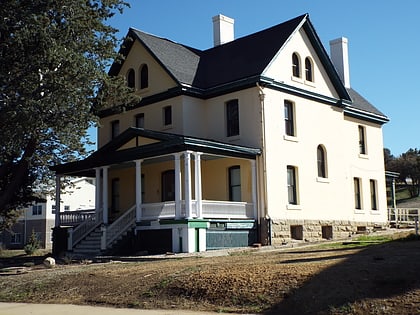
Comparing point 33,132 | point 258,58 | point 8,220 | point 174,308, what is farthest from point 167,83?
point 174,308

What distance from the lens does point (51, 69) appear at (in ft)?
78.4

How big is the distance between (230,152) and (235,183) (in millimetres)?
2765

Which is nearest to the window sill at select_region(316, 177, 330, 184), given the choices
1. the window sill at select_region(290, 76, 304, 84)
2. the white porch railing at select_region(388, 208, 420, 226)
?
the window sill at select_region(290, 76, 304, 84)

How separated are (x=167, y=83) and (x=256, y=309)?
20026 millimetres

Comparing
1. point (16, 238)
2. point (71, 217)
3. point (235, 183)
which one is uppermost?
point (235, 183)

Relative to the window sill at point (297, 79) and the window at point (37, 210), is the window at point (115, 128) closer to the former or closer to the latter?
the window sill at point (297, 79)

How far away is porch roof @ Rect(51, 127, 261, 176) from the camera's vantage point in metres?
23.4

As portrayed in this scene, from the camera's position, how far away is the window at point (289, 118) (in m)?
28.3

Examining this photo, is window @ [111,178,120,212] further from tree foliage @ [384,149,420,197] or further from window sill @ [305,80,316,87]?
tree foliage @ [384,149,420,197]

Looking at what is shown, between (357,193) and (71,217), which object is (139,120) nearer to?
(71,217)

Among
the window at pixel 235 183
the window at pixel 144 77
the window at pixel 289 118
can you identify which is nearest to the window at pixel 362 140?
the window at pixel 289 118

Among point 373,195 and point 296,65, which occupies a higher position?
point 296,65

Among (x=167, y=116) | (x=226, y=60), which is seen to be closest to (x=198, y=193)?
(x=167, y=116)

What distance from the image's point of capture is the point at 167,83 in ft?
95.5
